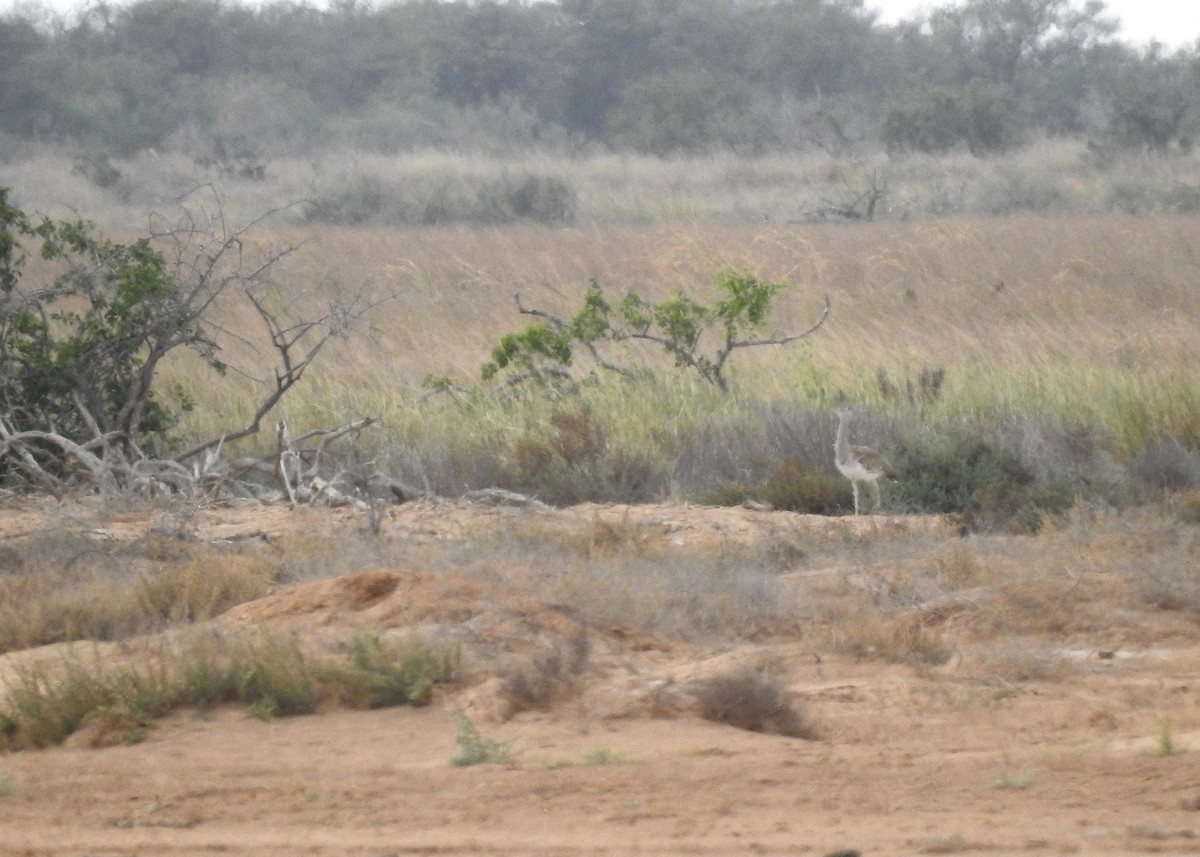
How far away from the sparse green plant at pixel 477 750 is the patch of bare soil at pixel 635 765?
41mm

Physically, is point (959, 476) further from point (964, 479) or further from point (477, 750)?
point (477, 750)

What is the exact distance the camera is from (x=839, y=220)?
2527 centimetres

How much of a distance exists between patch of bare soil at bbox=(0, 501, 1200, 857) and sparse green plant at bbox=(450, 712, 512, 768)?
0.13 ft

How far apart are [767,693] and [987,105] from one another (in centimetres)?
3372

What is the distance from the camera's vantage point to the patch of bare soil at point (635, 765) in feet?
13.6

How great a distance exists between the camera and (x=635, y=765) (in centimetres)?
482

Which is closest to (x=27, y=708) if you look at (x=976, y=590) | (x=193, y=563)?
(x=193, y=563)

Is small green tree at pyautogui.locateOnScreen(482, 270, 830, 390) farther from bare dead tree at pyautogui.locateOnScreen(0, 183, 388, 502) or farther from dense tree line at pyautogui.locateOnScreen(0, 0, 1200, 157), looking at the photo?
dense tree line at pyautogui.locateOnScreen(0, 0, 1200, 157)

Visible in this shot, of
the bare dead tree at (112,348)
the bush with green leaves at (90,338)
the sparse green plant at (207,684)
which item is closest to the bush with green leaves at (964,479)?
the bare dead tree at (112,348)

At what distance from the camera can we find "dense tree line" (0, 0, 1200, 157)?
153ft

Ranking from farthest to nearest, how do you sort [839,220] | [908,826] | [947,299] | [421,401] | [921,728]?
[839,220] → [947,299] → [421,401] → [921,728] → [908,826]

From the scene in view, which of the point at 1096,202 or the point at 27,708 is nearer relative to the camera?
the point at 27,708

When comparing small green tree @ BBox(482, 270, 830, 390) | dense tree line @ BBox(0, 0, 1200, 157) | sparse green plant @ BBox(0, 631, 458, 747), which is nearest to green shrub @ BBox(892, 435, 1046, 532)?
small green tree @ BBox(482, 270, 830, 390)

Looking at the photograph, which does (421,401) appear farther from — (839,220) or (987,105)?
(987,105)
